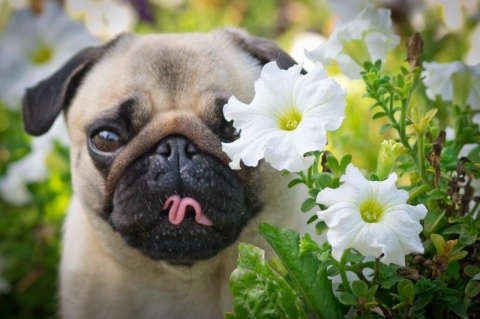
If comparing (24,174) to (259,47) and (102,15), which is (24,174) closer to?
(102,15)

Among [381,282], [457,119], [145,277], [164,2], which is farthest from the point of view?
[164,2]

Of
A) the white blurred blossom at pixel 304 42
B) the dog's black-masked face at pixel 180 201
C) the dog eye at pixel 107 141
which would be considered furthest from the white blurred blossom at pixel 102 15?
the dog's black-masked face at pixel 180 201

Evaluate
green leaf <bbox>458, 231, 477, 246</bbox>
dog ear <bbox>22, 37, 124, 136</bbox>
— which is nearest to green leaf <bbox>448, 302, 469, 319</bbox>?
green leaf <bbox>458, 231, 477, 246</bbox>

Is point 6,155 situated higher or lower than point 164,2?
lower

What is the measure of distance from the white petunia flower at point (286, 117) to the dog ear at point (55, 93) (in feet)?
1.98

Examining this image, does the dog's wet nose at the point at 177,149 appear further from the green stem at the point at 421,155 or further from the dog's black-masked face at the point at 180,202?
the green stem at the point at 421,155

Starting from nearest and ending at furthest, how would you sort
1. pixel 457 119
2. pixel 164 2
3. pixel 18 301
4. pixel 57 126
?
1. pixel 457 119
2. pixel 18 301
3. pixel 57 126
4. pixel 164 2

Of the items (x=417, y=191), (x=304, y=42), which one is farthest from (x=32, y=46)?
(x=417, y=191)

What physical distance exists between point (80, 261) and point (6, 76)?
1.02m

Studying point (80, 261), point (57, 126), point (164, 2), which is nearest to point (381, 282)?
point (80, 261)

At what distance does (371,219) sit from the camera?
1.16 m

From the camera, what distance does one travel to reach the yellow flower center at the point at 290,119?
4.12 feet

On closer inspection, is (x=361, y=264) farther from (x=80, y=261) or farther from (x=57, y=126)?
(x=57, y=126)

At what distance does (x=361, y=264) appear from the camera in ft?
4.23
